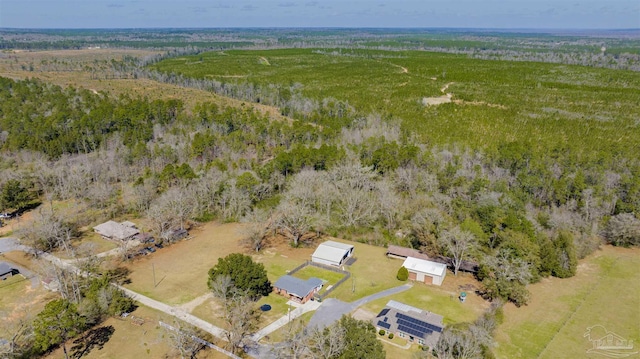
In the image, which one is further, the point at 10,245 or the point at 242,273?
the point at 10,245

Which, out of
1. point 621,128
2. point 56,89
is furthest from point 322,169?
point 56,89

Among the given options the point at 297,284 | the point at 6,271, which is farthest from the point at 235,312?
the point at 6,271

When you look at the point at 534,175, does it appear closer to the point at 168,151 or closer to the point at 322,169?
the point at 322,169

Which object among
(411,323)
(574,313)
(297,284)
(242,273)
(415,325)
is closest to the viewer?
(415,325)

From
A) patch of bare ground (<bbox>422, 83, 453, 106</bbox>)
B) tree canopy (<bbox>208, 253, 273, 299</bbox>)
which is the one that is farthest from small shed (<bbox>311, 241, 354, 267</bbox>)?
patch of bare ground (<bbox>422, 83, 453, 106</bbox>)

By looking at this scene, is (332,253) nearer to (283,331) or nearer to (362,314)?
(362,314)

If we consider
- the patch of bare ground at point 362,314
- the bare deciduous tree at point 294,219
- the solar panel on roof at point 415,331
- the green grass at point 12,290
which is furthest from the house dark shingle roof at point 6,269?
the solar panel on roof at point 415,331
